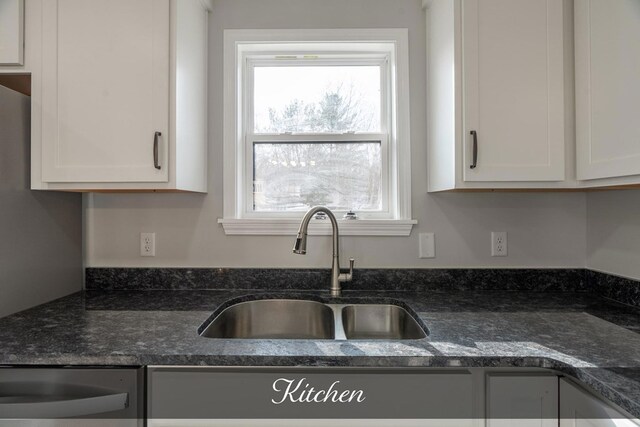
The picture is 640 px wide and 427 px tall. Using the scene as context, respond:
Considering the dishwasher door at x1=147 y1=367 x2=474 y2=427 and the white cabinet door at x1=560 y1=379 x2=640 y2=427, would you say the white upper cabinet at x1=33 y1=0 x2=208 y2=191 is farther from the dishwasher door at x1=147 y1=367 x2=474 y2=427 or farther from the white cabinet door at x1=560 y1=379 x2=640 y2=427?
the white cabinet door at x1=560 y1=379 x2=640 y2=427

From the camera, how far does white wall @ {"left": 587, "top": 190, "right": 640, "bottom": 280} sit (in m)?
1.46

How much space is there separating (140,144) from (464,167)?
4.22 ft

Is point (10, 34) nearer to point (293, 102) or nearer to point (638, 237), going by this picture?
point (293, 102)

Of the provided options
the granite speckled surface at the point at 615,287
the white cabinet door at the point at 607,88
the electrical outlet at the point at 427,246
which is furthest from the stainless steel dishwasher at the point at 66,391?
the granite speckled surface at the point at 615,287

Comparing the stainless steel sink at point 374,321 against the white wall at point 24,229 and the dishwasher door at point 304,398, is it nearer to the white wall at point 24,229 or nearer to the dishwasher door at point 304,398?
the dishwasher door at point 304,398

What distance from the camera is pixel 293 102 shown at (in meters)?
1.88

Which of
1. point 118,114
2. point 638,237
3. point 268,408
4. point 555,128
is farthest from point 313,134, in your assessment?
point 638,237

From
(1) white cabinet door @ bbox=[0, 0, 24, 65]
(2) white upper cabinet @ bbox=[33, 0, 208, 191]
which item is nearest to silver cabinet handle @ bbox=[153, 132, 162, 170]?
(2) white upper cabinet @ bbox=[33, 0, 208, 191]

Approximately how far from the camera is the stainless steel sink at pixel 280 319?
5.08 feet

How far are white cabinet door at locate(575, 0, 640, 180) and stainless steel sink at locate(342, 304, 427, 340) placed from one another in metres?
0.94

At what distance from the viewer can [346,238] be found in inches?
68.9

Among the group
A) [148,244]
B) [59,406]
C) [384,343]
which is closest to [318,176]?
[148,244]

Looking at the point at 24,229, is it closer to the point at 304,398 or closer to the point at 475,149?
the point at 304,398

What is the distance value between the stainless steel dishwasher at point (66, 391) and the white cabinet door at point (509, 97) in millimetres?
1366
